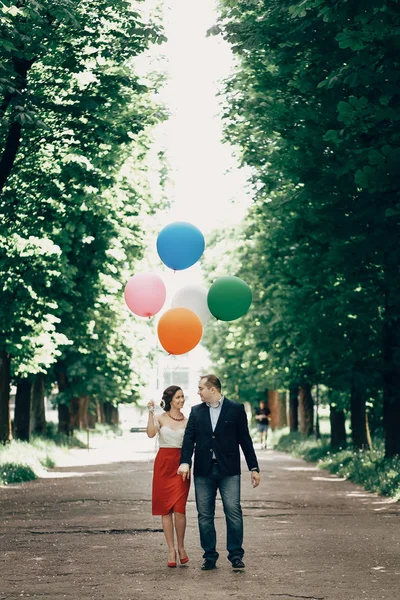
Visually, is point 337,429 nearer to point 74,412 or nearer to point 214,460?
point 74,412

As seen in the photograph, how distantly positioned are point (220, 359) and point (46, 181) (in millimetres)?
45949

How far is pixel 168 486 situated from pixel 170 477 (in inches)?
3.6

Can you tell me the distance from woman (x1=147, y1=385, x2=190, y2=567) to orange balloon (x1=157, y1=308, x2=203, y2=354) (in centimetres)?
187

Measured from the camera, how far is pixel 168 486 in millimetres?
11688

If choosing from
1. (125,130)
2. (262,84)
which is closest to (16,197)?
(125,130)

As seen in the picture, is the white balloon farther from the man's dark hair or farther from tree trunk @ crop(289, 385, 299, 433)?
tree trunk @ crop(289, 385, 299, 433)

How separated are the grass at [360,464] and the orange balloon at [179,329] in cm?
811

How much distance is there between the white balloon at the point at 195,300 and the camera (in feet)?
46.8

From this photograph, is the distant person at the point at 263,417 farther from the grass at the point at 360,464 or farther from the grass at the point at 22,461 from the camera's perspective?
the grass at the point at 22,461

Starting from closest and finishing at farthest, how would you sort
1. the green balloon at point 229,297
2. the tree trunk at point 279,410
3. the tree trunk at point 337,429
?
1. the green balloon at point 229,297
2. the tree trunk at point 337,429
3. the tree trunk at point 279,410

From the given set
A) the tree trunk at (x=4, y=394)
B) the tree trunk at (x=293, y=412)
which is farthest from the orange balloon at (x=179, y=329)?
the tree trunk at (x=293, y=412)

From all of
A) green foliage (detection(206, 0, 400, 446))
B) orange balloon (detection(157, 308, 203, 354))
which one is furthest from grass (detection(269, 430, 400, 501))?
orange balloon (detection(157, 308, 203, 354))

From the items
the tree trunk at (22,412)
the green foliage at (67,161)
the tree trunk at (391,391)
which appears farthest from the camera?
the tree trunk at (22,412)

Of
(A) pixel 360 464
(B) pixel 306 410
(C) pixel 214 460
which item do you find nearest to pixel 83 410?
(B) pixel 306 410
